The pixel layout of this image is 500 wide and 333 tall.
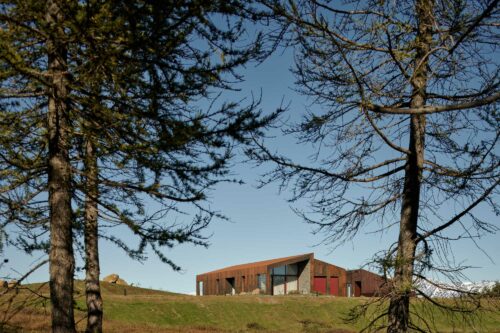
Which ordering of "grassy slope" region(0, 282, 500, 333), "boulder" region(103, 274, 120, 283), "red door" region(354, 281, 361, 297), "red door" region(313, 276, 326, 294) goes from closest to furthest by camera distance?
"grassy slope" region(0, 282, 500, 333) < "red door" region(313, 276, 326, 294) < "red door" region(354, 281, 361, 297) < "boulder" region(103, 274, 120, 283)

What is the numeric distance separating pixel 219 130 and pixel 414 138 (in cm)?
333

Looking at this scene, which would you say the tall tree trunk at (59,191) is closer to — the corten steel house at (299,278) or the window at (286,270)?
the corten steel house at (299,278)

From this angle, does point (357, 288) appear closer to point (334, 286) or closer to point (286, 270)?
point (334, 286)

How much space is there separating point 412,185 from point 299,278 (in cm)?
3826

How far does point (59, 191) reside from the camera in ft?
26.0

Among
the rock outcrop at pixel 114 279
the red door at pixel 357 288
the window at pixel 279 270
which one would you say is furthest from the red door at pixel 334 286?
the rock outcrop at pixel 114 279

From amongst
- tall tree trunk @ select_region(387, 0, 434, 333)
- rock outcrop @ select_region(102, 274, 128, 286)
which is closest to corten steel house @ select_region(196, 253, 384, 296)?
rock outcrop @ select_region(102, 274, 128, 286)

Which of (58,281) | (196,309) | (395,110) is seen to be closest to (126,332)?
(196,309)

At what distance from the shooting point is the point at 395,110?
6492 millimetres

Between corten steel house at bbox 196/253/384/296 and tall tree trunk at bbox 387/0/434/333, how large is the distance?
114 ft

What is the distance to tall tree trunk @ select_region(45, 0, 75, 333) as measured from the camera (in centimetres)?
763

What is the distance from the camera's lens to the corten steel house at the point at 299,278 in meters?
43.9

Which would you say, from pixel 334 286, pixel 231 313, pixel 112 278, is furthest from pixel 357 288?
pixel 112 278

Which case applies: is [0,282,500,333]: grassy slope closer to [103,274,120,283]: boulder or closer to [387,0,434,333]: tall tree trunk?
[103,274,120,283]: boulder
